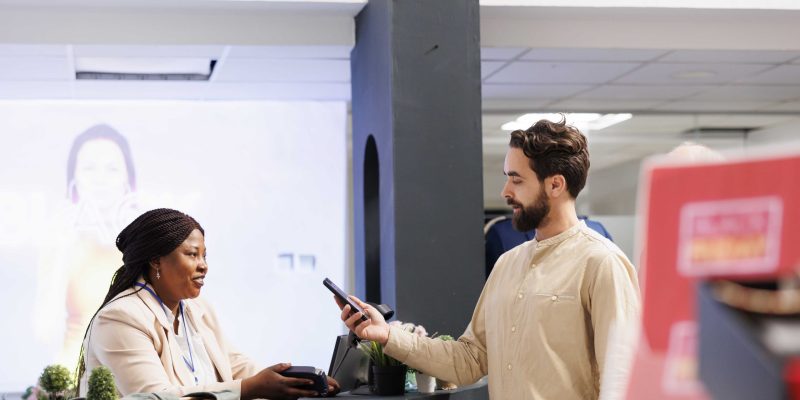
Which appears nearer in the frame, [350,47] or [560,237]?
[560,237]

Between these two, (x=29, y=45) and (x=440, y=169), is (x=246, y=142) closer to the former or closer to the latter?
(x=29, y=45)

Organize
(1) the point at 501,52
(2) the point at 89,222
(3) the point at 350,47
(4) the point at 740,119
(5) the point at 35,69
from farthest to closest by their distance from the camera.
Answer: (4) the point at 740,119 < (2) the point at 89,222 < (5) the point at 35,69 < (1) the point at 501,52 < (3) the point at 350,47

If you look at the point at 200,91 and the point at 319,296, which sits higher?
the point at 200,91

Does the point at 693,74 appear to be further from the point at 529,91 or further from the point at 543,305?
the point at 543,305

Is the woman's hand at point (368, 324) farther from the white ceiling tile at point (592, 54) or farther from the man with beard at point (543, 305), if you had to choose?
the white ceiling tile at point (592, 54)

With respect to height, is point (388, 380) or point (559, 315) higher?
point (559, 315)

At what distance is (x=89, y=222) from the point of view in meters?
8.09

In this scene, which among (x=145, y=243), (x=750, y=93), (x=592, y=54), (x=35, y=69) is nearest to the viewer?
(x=145, y=243)

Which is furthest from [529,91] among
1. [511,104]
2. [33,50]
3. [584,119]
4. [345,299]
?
[345,299]

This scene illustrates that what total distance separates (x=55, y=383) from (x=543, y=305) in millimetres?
1408

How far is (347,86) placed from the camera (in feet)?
26.8

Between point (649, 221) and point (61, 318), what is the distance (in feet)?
25.2

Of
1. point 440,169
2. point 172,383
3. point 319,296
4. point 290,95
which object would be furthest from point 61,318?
point 172,383

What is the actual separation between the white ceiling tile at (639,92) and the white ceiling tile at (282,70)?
92.3 inches
